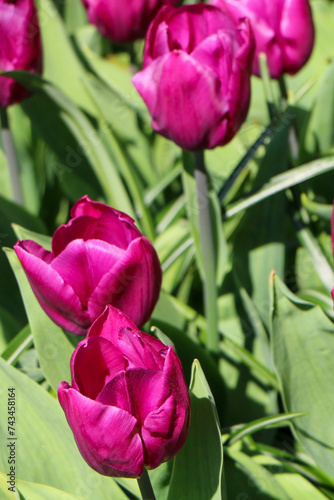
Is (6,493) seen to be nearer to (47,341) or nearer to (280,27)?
(47,341)

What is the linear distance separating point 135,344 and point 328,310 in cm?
39

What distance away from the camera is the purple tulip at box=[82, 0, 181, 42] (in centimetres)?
89

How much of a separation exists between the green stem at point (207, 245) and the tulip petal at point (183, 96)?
6 cm

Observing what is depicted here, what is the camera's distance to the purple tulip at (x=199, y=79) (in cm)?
61

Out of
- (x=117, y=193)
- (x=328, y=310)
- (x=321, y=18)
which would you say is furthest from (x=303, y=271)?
(x=321, y=18)

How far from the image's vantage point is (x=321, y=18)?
1.33 meters

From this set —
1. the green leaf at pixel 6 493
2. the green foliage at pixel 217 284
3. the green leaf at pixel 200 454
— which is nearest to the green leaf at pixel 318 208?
the green foliage at pixel 217 284

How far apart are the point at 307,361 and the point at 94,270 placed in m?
0.23

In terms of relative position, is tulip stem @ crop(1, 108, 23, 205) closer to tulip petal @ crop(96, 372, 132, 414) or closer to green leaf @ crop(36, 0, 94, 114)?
green leaf @ crop(36, 0, 94, 114)

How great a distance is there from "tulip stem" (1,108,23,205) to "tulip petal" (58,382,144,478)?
0.55m

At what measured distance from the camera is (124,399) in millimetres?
418

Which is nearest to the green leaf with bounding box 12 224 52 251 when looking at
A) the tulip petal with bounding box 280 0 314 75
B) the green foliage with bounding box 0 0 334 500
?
the green foliage with bounding box 0 0 334 500

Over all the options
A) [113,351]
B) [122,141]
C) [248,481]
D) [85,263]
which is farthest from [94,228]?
[122,141]

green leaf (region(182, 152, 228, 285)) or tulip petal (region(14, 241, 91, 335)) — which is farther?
green leaf (region(182, 152, 228, 285))
